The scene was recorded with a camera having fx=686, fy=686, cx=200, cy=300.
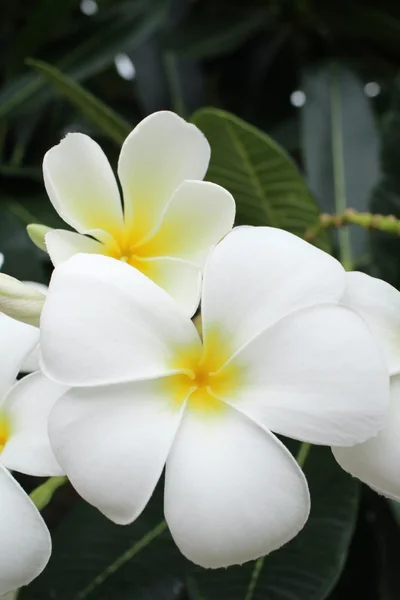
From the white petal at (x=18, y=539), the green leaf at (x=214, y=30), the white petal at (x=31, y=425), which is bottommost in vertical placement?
the white petal at (x=18, y=539)

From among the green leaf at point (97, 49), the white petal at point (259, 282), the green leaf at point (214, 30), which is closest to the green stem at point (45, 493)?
the white petal at point (259, 282)

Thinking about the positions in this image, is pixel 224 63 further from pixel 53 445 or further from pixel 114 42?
pixel 53 445

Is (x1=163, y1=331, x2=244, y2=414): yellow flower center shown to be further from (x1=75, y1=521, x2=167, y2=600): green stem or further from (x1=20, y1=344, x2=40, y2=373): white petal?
(x1=75, y1=521, x2=167, y2=600): green stem

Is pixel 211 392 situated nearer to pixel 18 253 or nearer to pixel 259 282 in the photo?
pixel 259 282

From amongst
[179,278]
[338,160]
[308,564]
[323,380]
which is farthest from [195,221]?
[338,160]

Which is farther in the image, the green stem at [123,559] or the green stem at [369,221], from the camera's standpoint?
the green stem at [123,559]

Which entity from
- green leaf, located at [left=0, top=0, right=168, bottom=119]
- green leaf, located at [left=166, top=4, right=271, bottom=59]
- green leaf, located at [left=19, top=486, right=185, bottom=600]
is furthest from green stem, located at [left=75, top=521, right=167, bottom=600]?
green leaf, located at [left=166, top=4, right=271, bottom=59]

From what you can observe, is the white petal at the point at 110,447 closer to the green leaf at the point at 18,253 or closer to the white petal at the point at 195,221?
the white petal at the point at 195,221
